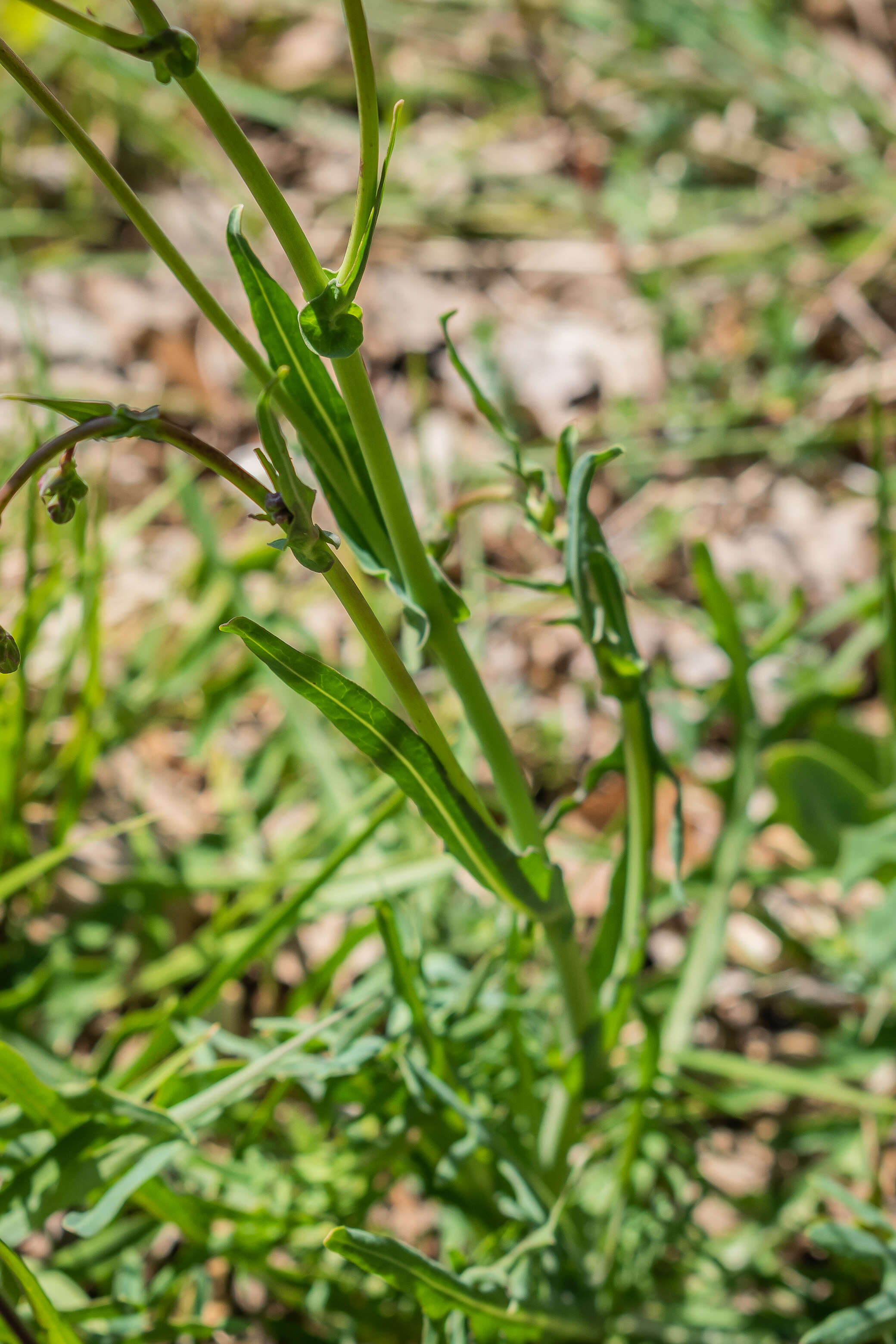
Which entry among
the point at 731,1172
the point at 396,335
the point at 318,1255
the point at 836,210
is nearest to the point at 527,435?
the point at 396,335

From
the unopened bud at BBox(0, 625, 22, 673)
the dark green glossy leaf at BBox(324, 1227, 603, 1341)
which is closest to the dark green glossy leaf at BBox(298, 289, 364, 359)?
the unopened bud at BBox(0, 625, 22, 673)

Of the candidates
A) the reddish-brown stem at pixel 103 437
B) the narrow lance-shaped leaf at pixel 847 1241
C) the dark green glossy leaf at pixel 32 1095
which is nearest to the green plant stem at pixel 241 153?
the reddish-brown stem at pixel 103 437

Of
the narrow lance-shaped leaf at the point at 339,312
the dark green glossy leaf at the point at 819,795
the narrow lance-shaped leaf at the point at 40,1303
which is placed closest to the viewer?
the narrow lance-shaped leaf at the point at 339,312

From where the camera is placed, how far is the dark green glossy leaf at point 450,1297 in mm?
683

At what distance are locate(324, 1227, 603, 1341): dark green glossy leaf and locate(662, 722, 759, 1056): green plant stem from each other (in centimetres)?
28

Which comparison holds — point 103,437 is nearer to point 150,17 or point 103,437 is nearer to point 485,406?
point 150,17

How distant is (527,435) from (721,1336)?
1675mm

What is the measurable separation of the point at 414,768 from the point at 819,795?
0.81 metres

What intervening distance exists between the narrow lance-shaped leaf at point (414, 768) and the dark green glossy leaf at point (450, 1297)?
243 mm

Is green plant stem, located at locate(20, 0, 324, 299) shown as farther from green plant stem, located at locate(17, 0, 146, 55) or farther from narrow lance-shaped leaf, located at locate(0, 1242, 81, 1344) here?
narrow lance-shaped leaf, located at locate(0, 1242, 81, 1344)

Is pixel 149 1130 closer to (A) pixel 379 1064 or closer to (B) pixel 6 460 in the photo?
(A) pixel 379 1064

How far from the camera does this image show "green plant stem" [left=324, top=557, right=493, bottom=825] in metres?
0.56

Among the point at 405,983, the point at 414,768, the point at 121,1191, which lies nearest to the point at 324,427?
the point at 414,768

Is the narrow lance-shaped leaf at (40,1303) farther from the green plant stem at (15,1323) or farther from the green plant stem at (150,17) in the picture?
the green plant stem at (150,17)
